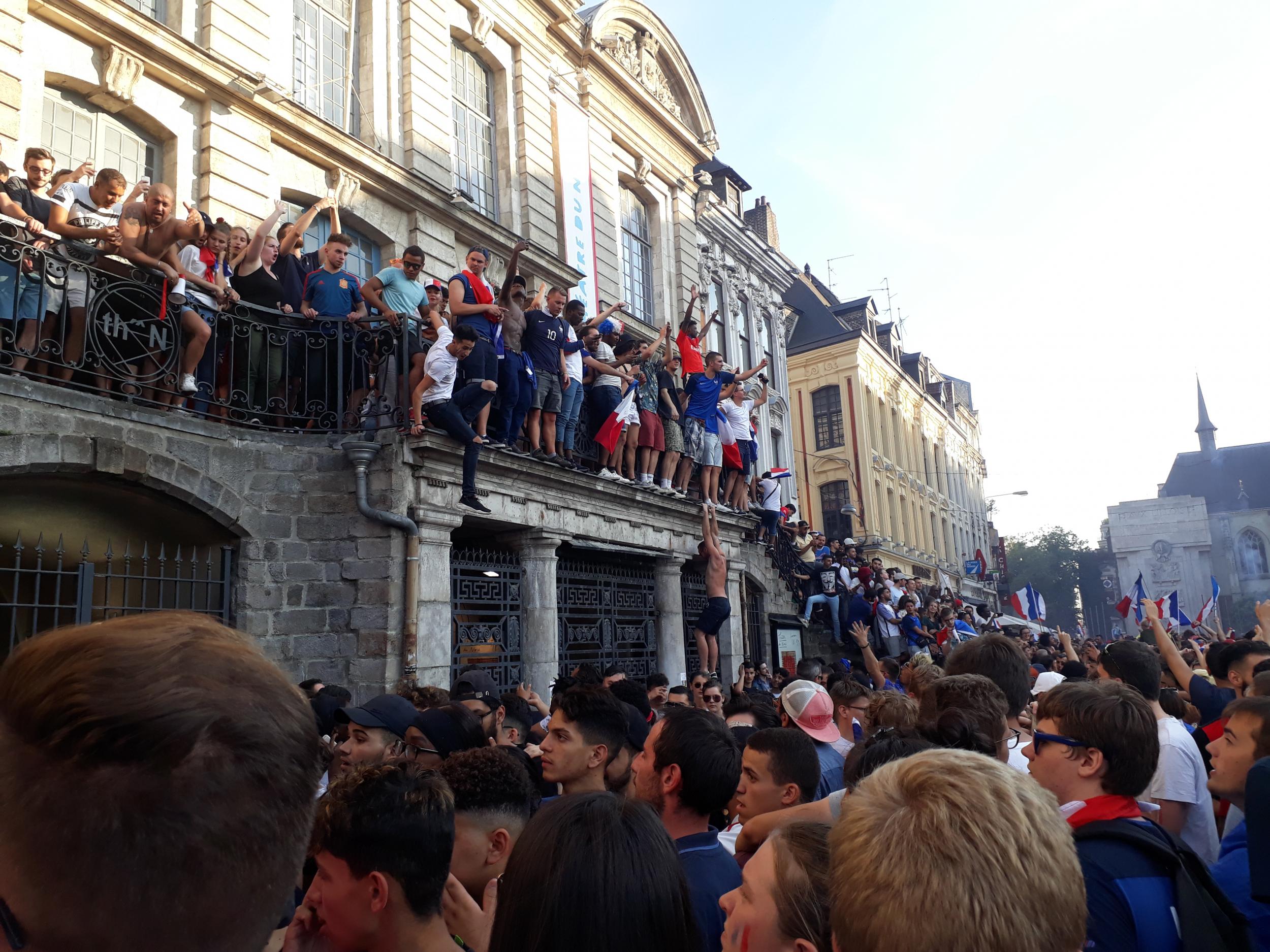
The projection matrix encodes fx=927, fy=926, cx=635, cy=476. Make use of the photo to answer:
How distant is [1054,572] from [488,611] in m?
74.9

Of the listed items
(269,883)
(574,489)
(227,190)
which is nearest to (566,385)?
(574,489)

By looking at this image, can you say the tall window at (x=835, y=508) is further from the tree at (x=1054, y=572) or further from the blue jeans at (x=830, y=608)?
the tree at (x=1054, y=572)

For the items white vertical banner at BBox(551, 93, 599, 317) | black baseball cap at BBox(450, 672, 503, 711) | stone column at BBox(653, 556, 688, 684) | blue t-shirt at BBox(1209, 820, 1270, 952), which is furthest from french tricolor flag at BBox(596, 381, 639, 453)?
blue t-shirt at BBox(1209, 820, 1270, 952)

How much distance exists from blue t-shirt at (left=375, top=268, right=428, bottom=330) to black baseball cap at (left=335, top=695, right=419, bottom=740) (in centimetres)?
611

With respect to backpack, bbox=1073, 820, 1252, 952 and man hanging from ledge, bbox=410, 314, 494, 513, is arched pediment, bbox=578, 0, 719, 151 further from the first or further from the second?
backpack, bbox=1073, 820, 1252, 952

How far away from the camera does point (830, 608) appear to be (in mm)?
17672

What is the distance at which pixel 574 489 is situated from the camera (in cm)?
1154

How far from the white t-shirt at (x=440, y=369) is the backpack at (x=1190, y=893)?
761 centimetres

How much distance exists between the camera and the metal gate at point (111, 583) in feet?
24.0

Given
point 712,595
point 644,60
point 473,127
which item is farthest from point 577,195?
point 712,595

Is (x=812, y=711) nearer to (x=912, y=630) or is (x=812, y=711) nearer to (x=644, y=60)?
(x=912, y=630)

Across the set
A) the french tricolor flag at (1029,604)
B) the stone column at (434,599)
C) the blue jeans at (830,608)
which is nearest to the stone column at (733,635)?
the blue jeans at (830,608)

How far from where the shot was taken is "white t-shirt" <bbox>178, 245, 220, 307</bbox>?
27.5 ft

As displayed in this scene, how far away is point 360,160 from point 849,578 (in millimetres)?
11385
